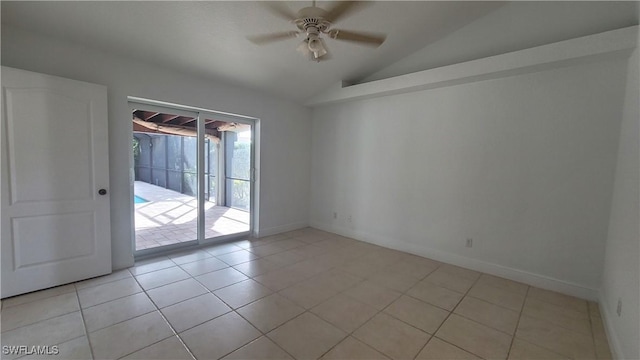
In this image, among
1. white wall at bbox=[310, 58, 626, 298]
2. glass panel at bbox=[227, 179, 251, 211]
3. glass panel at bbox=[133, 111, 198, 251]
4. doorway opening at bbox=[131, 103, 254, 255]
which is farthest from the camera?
glass panel at bbox=[227, 179, 251, 211]

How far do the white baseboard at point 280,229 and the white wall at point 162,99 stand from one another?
0.02m

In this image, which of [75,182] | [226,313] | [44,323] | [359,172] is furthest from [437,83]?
[44,323]

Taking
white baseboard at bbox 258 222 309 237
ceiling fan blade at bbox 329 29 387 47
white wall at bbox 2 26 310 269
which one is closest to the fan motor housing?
ceiling fan blade at bbox 329 29 387 47

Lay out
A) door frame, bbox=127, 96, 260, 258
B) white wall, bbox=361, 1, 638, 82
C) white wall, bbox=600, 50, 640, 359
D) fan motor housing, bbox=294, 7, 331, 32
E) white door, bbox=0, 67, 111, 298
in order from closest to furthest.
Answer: white wall, bbox=600, 50, 640, 359, fan motor housing, bbox=294, 7, 331, 32, white door, bbox=0, 67, 111, 298, white wall, bbox=361, 1, 638, 82, door frame, bbox=127, 96, 260, 258

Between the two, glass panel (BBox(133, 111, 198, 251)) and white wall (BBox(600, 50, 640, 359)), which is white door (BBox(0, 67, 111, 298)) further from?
white wall (BBox(600, 50, 640, 359))

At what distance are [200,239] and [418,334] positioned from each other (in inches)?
131

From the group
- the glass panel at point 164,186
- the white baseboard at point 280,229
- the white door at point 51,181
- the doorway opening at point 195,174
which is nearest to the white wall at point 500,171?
the white baseboard at point 280,229

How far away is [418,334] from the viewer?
84.1 inches

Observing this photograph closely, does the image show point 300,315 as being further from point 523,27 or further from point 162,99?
point 523,27

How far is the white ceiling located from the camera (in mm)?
2467

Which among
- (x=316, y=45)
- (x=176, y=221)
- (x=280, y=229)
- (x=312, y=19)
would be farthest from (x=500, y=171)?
(x=176, y=221)

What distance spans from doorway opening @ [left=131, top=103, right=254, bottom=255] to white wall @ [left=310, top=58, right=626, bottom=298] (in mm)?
2112

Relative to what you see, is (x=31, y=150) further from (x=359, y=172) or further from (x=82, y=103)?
(x=359, y=172)

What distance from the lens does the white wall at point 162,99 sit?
8.77 ft
